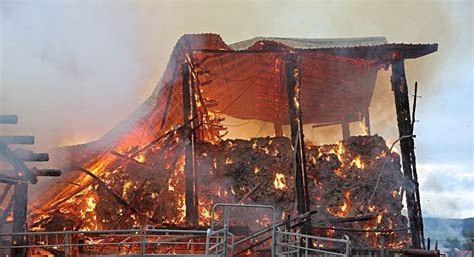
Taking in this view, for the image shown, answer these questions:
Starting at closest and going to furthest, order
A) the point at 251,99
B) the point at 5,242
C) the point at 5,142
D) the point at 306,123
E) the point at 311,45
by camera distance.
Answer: the point at 5,142 < the point at 5,242 < the point at 311,45 < the point at 251,99 < the point at 306,123

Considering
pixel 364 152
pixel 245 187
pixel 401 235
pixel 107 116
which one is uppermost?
pixel 107 116

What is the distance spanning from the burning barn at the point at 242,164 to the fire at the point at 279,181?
0.03 meters

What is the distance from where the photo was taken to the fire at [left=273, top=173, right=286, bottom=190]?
16.3 m

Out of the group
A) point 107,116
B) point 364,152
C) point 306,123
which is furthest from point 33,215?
point 306,123

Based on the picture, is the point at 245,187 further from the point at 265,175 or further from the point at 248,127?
the point at 248,127

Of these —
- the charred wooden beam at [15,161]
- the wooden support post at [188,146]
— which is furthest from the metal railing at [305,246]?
the charred wooden beam at [15,161]

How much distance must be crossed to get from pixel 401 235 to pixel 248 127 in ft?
33.9

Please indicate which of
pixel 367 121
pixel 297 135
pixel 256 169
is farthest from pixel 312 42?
pixel 367 121

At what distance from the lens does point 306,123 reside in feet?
75.0

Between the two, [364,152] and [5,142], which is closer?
[5,142]

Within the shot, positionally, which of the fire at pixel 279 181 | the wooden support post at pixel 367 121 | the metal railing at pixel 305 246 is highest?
the wooden support post at pixel 367 121

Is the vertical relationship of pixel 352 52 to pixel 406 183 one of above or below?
above

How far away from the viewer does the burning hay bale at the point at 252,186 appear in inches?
626

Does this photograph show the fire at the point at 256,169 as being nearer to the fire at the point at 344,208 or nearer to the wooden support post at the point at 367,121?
the fire at the point at 344,208
